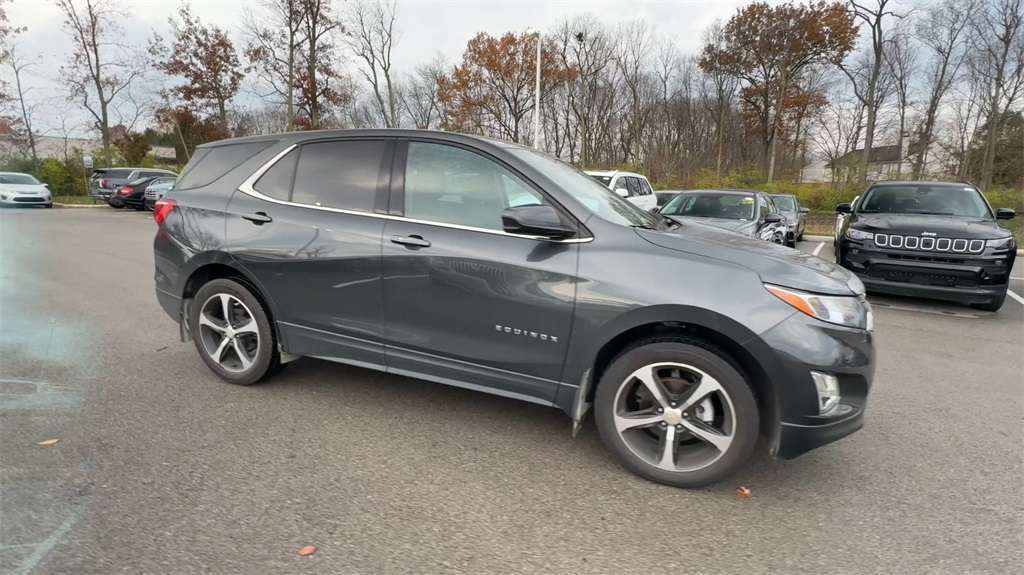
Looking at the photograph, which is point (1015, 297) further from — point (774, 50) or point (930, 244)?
point (774, 50)

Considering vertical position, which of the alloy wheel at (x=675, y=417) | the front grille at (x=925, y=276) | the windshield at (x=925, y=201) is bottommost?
the alloy wheel at (x=675, y=417)

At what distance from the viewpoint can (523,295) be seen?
293cm

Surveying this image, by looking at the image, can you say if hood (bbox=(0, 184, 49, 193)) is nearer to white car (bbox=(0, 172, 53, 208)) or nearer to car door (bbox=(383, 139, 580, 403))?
white car (bbox=(0, 172, 53, 208))

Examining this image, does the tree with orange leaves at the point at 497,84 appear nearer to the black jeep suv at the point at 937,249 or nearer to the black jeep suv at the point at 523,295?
the black jeep suv at the point at 937,249

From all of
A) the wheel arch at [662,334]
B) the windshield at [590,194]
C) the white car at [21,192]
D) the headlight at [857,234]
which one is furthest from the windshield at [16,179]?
the headlight at [857,234]

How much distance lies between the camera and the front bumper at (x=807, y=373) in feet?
A: 8.40

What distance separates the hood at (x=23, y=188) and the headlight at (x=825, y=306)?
95.5ft

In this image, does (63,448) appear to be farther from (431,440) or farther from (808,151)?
(808,151)

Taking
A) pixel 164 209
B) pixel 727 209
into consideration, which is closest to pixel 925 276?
pixel 727 209

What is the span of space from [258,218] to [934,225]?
25.9ft

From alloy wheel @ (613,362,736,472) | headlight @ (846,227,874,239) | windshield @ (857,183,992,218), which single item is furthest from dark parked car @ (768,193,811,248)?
alloy wheel @ (613,362,736,472)

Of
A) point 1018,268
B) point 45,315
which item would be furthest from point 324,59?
point 1018,268

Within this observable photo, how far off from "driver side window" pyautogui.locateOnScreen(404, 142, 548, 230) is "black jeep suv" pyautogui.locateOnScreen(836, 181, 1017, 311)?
6.30 m

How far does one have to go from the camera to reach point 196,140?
3766 centimetres
